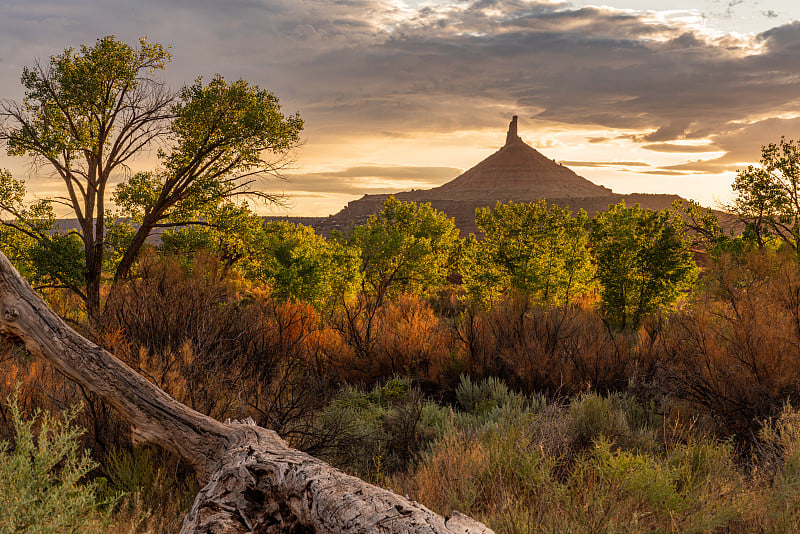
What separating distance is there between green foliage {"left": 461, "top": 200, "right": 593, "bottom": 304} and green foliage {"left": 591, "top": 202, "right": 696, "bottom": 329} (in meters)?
1.74

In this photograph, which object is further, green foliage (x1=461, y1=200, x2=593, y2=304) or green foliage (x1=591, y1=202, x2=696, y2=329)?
green foliage (x1=461, y1=200, x2=593, y2=304)

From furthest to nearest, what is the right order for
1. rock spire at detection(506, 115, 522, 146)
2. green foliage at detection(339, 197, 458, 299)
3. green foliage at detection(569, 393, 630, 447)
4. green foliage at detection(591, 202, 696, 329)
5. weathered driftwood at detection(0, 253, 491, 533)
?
1. rock spire at detection(506, 115, 522, 146)
2. green foliage at detection(339, 197, 458, 299)
3. green foliage at detection(591, 202, 696, 329)
4. green foliage at detection(569, 393, 630, 447)
5. weathered driftwood at detection(0, 253, 491, 533)

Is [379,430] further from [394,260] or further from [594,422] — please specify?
[394,260]

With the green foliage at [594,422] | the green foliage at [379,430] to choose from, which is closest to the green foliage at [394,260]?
the green foliage at [379,430]

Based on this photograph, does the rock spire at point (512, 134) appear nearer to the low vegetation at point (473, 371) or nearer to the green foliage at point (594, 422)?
the low vegetation at point (473, 371)

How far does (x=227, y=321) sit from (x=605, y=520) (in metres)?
7.37

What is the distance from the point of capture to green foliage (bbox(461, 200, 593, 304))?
15094 mm

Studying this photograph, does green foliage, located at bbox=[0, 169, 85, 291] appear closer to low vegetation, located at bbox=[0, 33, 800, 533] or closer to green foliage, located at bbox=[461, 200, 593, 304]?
low vegetation, located at bbox=[0, 33, 800, 533]

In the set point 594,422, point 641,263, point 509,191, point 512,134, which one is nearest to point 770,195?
point 641,263

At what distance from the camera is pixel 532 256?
1537cm

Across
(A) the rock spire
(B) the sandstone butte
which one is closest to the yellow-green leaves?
(B) the sandstone butte

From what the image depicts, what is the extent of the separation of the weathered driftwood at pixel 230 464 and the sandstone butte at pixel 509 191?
77.7m

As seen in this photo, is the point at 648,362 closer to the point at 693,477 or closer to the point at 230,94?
the point at 693,477

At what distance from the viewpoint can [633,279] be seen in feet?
41.7
